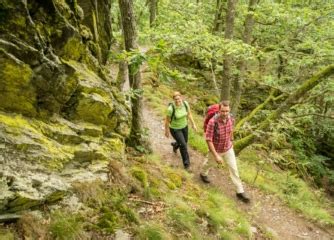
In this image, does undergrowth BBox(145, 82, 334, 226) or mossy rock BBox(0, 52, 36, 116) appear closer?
mossy rock BBox(0, 52, 36, 116)

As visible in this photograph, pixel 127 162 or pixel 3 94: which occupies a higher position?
pixel 3 94

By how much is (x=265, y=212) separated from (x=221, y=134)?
2614mm

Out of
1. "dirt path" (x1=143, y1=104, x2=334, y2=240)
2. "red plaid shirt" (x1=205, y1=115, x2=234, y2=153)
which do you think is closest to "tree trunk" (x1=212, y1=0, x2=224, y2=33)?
"dirt path" (x1=143, y1=104, x2=334, y2=240)

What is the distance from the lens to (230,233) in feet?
22.7

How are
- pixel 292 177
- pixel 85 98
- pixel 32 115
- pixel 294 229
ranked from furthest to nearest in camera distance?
pixel 292 177, pixel 294 229, pixel 85 98, pixel 32 115

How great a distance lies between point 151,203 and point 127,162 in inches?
40.4

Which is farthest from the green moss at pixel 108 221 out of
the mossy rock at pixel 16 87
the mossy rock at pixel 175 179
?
the mossy rock at pixel 175 179

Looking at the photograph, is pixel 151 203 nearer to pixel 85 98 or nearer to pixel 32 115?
pixel 85 98

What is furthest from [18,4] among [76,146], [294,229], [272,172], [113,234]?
[272,172]

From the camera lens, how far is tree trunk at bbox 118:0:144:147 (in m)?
7.31

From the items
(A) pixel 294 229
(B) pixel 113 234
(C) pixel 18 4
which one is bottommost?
(A) pixel 294 229

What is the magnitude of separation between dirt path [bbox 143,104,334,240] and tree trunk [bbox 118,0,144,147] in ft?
5.58

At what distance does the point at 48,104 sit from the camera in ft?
16.9

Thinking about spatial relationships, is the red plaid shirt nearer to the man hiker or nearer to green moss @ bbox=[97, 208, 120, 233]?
the man hiker
